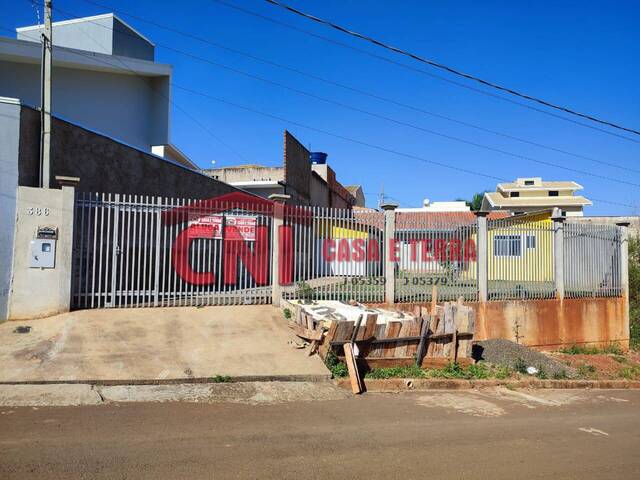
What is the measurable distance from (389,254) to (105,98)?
12.3 meters

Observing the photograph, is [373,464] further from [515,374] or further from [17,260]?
[17,260]

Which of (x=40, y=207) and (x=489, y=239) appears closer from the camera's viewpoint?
(x=40, y=207)

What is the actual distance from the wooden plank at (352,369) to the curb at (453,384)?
18 cm

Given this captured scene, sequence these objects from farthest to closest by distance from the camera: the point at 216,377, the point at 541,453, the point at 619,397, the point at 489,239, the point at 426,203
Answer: the point at 426,203, the point at 489,239, the point at 619,397, the point at 216,377, the point at 541,453

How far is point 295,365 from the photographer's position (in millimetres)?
8195

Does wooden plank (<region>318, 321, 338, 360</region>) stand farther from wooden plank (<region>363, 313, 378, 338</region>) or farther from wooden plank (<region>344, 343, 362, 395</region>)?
wooden plank (<region>363, 313, 378, 338</region>)

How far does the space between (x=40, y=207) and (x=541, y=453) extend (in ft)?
28.4

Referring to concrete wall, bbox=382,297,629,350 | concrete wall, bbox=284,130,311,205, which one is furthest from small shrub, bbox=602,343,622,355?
concrete wall, bbox=284,130,311,205

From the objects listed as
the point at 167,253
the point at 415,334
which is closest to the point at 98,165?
the point at 167,253

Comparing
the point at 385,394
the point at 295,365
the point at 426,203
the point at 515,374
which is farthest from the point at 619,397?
the point at 426,203

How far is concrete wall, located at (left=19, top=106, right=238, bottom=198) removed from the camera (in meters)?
9.50

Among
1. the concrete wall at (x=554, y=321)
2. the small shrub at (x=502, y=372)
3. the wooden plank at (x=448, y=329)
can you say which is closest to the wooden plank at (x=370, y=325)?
the wooden plank at (x=448, y=329)

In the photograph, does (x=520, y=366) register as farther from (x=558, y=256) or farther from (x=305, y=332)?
(x=558, y=256)

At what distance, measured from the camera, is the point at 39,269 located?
9070 millimetres
